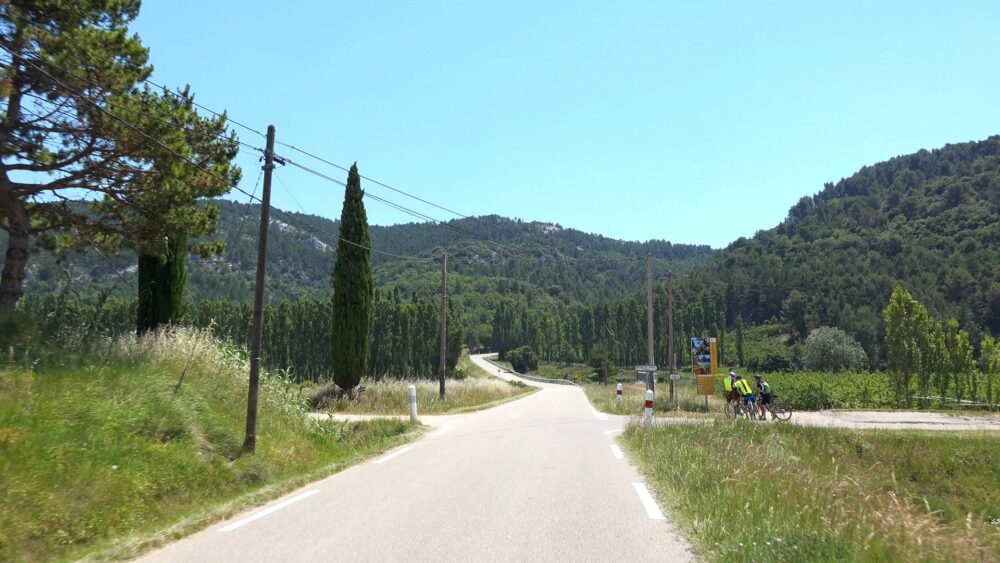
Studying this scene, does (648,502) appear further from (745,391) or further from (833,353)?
(833,353)

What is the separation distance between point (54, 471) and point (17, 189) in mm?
7293

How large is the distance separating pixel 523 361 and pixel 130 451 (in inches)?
4990

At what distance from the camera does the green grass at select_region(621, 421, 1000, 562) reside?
206 inches

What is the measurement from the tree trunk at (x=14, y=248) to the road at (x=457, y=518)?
6997 mm

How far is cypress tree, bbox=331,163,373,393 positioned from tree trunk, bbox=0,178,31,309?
53.3ft

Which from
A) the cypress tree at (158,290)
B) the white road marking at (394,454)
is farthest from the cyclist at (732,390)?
the cypress tree at (158,290)

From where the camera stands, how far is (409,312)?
301 ft

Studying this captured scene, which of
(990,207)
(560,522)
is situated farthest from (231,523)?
(990,207)

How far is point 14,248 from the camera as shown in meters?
11.7

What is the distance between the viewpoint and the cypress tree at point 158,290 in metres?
16.5

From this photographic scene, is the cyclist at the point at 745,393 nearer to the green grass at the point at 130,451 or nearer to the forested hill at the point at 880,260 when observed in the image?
the green grass at the point at 130,451

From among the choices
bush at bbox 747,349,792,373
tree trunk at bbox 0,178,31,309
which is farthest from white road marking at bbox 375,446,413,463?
bush at bbox 747,349,792,373

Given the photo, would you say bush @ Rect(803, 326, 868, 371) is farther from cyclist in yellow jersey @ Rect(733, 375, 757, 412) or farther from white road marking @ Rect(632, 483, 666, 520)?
white road marking @ Rect(632, 483, 666, 520)

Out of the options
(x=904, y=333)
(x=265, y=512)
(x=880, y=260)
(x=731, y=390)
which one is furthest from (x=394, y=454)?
(x=880, y=260)
